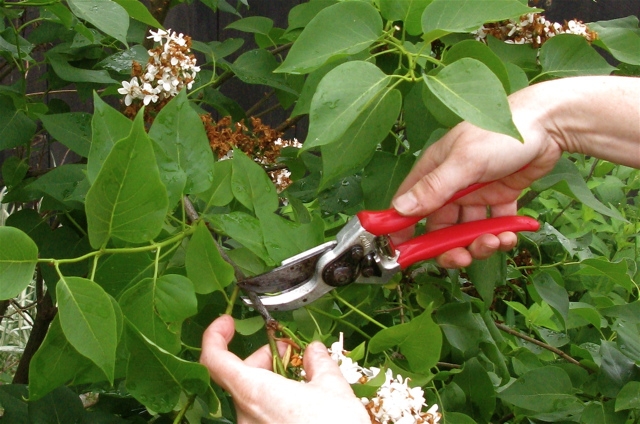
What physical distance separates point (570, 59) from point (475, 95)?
34 cm

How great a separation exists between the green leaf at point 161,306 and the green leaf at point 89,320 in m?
0.07

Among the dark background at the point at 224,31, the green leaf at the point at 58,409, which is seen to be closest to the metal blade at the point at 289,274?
the green leaf at the point at 58,409

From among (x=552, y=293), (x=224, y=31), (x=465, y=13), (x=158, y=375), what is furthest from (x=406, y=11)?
(x=224, y=31)

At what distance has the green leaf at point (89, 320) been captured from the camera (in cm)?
50

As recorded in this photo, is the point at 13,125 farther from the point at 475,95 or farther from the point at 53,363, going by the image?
the point at 475,95

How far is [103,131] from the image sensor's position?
603mm

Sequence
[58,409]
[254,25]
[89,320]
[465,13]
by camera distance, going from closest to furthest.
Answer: [89,320] < [465,13] < [58,409] < [254,25]

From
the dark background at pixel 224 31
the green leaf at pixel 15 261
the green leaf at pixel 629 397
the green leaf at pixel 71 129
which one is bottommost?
the dark background at pixel 224 31

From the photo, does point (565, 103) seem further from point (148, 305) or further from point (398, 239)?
point (148, 305)

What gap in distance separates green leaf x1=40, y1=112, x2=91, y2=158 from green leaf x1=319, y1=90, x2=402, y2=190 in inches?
12.4

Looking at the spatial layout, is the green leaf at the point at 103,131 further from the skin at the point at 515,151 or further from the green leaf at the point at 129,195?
the skin at the point at 515,151

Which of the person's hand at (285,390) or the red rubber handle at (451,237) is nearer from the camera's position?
the person's hand at (285,390)

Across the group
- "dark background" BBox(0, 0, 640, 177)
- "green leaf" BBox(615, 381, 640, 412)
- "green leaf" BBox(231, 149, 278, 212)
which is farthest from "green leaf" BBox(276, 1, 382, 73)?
"dark background" BBox(0, 0, 640, 177)

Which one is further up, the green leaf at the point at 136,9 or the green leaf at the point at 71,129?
the green leaf at the point at 136,9
